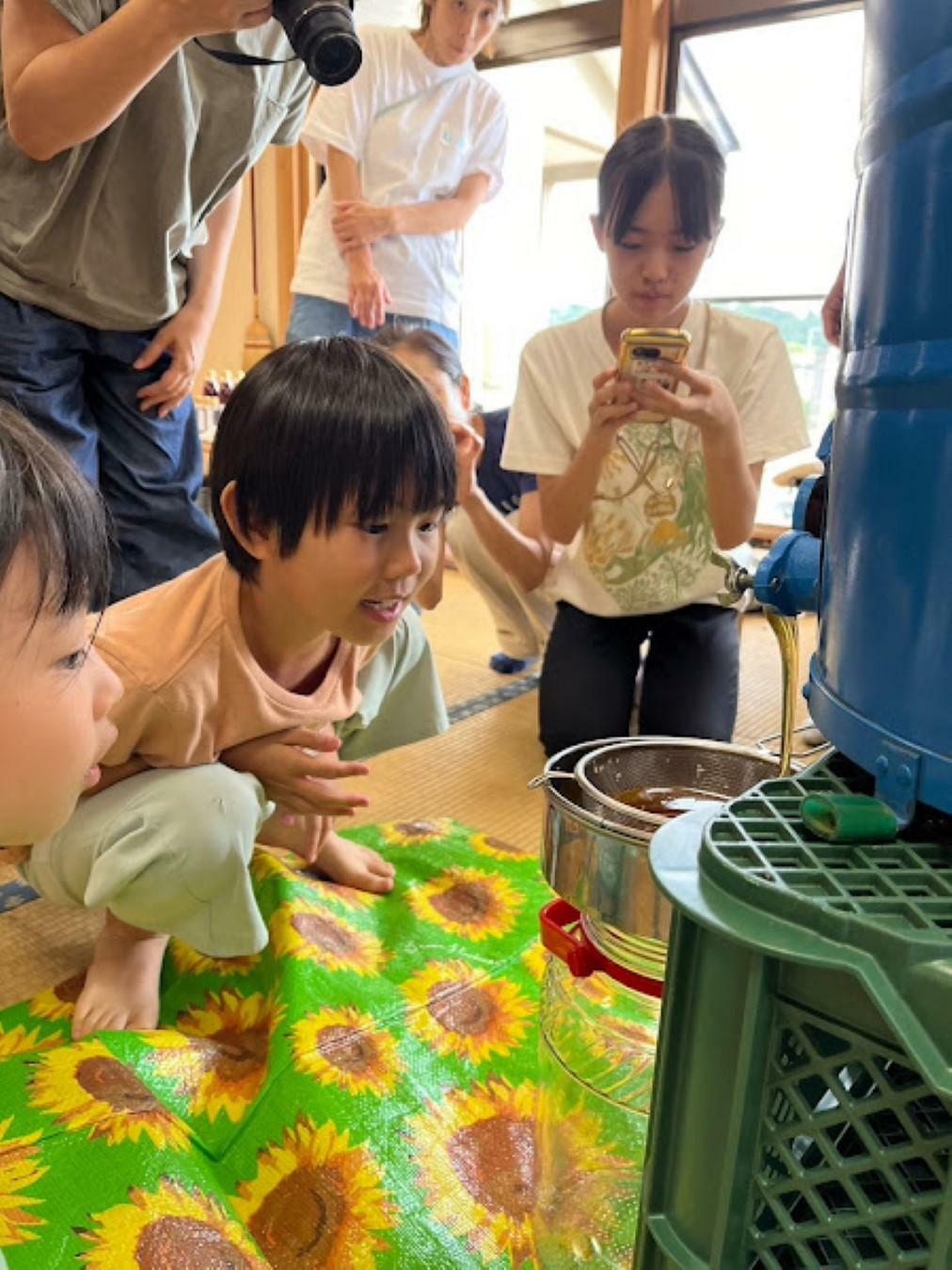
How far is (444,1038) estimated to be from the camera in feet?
2.58

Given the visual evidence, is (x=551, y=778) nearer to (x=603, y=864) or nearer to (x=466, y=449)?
(x=603, y=864)

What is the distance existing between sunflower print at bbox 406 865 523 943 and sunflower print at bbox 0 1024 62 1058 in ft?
1.10

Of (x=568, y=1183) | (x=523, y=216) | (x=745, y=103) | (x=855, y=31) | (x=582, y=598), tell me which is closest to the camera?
(x=568, y=1183)

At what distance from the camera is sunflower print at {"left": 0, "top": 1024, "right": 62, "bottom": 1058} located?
2.48 feet

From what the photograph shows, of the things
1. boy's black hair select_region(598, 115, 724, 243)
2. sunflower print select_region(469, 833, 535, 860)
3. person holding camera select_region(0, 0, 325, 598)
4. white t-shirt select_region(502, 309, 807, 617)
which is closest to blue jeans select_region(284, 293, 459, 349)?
white t-shirt select_region(502, 309, 807, 617)

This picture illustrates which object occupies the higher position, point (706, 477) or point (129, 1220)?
point (706, 477)

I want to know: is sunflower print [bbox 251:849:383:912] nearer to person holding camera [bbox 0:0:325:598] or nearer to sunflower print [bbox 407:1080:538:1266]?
Result: sunflower print [bbox 407:1080:538:1266]

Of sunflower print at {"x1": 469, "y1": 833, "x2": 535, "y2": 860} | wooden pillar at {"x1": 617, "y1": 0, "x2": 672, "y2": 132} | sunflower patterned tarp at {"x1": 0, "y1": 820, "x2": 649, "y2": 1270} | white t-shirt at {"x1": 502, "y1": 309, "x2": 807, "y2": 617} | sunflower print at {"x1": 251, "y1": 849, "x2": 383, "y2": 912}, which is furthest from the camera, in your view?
wooden pillar at {"x1": 617, "y1": 0, "x2": 672, "y2": 132}

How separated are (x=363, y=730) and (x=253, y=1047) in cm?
44

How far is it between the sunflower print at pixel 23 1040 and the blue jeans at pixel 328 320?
119cm

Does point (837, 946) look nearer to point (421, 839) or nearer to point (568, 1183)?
point (568, 1183)

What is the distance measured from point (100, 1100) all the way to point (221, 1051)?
14 cm

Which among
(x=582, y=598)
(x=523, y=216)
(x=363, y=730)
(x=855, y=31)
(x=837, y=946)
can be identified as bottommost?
(x=363, y=730)

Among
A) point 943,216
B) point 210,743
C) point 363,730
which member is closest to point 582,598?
point 363,730
